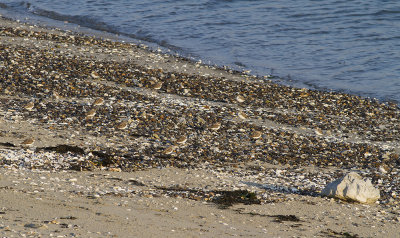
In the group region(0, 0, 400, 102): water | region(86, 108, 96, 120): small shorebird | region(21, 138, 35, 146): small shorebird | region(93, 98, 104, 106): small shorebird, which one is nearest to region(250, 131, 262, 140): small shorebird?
region(86, 108, 96, 120): small shorebird

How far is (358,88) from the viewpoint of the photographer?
14.6m

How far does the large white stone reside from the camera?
286 inches

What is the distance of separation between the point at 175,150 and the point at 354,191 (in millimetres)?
2828

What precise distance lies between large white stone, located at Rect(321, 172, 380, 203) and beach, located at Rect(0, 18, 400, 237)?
0.12 meters

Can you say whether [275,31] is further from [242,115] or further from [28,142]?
[28,142]

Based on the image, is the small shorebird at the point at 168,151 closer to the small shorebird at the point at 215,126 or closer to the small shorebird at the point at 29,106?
the small shorebird at the point at 215,126

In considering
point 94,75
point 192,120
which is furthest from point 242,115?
point 94,75

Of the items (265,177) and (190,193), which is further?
(265,177)

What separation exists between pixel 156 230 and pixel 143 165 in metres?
2.64

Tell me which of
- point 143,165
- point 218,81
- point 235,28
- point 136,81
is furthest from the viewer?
point 235,28

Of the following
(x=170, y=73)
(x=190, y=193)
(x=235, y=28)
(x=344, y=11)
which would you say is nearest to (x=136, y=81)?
(x=170, y=73)

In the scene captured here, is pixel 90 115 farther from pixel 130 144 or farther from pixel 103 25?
pixel 103 25

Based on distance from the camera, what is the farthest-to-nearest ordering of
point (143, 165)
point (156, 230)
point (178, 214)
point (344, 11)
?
point (344, 11)
point (143, 165)
point (178, 214)
point (156, 230)

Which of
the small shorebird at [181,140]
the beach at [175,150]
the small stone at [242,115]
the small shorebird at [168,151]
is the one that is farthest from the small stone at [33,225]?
the small stone at [242,115]
